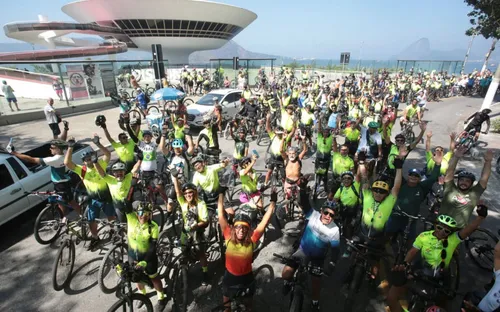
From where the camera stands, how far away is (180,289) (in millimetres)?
4270

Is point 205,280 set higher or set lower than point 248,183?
lower

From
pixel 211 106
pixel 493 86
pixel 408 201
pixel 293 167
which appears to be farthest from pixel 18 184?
pixel 493 86

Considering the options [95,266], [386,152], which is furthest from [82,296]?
[386,152]

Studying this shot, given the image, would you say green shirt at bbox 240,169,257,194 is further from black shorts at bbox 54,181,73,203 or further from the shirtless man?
black shorts at bbox 54,181,73,203

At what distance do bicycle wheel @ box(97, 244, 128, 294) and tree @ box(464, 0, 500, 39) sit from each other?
2329 cm

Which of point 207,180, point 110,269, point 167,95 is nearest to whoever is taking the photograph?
point 110,269

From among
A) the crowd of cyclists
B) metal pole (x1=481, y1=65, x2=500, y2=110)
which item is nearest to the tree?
metal pole (x1=481, y1=65, x2=500, y2=110)

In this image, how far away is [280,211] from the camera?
645 centimetres

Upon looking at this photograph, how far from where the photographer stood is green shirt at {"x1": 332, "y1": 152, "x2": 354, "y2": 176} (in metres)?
6.09

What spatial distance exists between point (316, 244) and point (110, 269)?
12.6 feet

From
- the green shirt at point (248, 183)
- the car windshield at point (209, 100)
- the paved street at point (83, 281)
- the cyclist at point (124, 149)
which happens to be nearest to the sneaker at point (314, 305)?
the paved street at point (83, 281)

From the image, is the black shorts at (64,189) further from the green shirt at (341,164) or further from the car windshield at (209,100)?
the car windshield at (209,100)

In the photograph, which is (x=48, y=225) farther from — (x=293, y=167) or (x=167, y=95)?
(x=167, y=95)

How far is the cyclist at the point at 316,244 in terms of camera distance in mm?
3779
